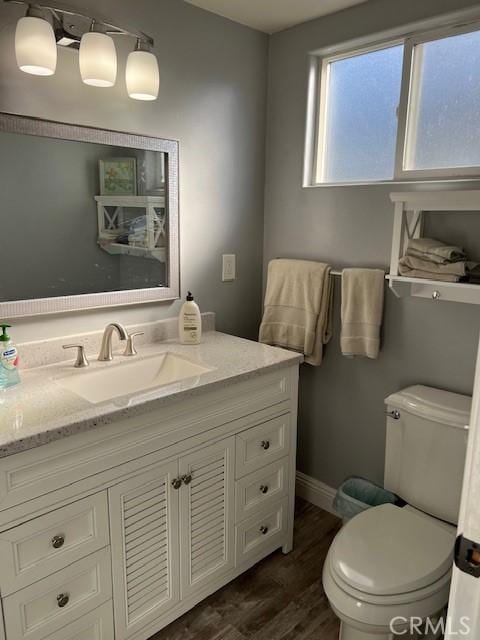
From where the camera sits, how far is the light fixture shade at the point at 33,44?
4.56 feet

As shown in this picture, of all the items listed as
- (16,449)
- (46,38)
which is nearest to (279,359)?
(16,449)

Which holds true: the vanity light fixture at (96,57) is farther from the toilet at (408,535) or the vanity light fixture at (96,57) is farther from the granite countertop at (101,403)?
the toilet at (408,535)

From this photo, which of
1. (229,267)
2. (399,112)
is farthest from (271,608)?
(399,112)

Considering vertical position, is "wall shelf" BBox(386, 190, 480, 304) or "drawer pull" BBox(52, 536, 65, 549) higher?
"wall shelf" BBox(386, 190, 480, 304)

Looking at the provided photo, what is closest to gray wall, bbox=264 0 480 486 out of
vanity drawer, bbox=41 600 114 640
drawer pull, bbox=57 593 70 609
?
vanity drawer, bbox=41 600 114 640

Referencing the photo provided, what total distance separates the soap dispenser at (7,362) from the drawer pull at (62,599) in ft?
2.00

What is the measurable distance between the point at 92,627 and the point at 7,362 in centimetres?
82

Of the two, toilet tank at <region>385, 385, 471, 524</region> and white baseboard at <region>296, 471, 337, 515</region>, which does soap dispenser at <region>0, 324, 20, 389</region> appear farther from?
white baseboard at <region>296, 471, 337, 515</region>

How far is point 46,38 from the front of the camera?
4.64ft

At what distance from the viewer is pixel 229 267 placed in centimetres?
228

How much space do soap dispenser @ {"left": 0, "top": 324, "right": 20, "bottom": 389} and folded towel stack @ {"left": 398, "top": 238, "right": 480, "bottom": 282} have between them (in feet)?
4.34

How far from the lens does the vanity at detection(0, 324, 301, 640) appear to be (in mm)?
1232

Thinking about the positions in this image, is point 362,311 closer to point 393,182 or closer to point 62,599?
point 393,182

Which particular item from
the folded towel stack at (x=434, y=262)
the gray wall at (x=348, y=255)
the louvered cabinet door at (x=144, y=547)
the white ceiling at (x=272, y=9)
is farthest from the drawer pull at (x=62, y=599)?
the white ceiling at (x=272, y=9)
